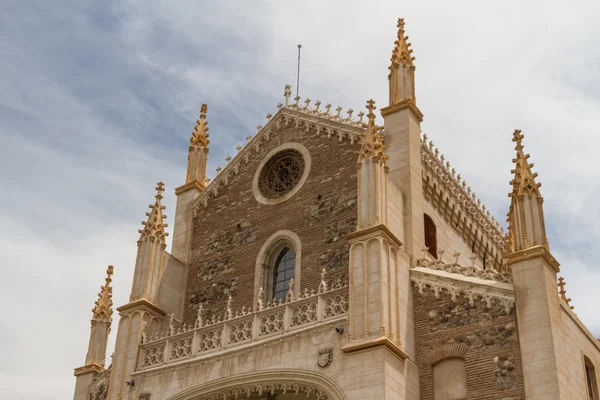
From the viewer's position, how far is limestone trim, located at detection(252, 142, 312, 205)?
1165 inches

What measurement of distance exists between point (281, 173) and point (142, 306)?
6734 mm

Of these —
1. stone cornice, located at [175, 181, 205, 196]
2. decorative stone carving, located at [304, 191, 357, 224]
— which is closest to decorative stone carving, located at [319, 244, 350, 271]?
decorative stone carving, located at [304, 191, 357, 224]

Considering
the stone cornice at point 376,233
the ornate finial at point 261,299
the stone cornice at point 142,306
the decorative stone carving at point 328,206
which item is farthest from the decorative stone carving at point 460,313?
the stone cornice at point 142,306

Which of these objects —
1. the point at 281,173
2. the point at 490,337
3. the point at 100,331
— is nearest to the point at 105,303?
the point at 100,331

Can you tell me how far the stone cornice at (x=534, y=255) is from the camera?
22.6 meters

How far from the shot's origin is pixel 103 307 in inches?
1240

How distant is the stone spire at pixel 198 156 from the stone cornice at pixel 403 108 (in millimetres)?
8187

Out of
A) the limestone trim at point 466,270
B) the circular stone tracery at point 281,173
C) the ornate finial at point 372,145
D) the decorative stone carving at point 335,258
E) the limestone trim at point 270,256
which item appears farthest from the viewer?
the circular stone tracery at point 281,173

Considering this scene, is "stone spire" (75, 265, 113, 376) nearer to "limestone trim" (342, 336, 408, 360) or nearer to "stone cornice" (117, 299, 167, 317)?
"stone cornice" (117, 299, 167, 317)

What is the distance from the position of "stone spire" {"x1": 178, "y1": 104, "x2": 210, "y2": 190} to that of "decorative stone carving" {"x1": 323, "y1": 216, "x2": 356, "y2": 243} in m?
7.11

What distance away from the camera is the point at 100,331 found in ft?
102

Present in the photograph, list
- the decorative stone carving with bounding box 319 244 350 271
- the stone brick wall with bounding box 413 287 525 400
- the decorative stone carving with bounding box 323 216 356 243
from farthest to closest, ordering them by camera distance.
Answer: the decorative stone carving with bounding box 323 216 356 243 < the decorative stone carving with bounding box 319 244 350 271 < the stone brick wall with bounding box 413 287 525 400

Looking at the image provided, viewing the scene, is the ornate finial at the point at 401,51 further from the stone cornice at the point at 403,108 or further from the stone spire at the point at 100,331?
the stone spire at the point at 100,331

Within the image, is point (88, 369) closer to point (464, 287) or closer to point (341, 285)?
point (341, 285)
